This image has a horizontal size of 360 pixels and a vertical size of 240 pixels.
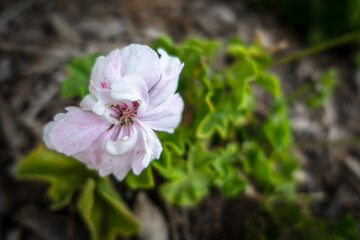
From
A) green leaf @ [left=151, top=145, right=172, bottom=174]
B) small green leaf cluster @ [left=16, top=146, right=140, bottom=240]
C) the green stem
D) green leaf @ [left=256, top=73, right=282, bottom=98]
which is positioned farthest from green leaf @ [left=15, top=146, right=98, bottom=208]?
the green stem

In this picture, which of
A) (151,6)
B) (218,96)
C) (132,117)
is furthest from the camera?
(151,6)

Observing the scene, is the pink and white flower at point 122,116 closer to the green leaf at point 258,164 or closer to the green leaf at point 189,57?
the green leaf at point 189,57

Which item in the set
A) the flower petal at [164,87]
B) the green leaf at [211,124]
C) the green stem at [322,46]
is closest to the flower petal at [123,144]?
the flower petal at [164,87]

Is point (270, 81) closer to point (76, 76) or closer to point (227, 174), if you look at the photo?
point (227, 174)

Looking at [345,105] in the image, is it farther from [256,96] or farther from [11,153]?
[11,153]

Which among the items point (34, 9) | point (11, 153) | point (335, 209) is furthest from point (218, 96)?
point (34, 9)

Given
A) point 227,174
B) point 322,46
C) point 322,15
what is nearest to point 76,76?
point 227,174

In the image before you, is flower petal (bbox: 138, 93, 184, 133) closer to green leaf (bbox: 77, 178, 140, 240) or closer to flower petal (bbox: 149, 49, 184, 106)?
flower petal (bbox: 149, 49, 184, 106)
